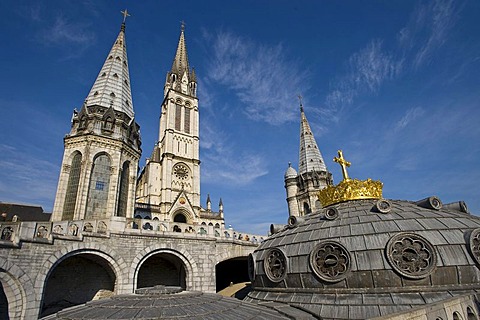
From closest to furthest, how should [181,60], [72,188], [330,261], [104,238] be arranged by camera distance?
[330,261]
[104,238]
[72,188]
[181,60]

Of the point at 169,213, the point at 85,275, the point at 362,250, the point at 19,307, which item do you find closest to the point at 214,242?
the point at 85,275

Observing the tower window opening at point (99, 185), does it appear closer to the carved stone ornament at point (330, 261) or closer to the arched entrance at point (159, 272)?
the arched entrance at point (159, 272)

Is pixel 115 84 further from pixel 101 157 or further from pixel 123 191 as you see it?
pixel 123 191

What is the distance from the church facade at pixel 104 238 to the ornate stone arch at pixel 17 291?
4 centimetres

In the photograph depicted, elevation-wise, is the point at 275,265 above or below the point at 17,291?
above

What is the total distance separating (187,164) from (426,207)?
4154 cm

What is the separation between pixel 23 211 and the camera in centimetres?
2511

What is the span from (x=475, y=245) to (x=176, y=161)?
4345 centimetres

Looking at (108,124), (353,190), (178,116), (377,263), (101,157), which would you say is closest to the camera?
(377,263)

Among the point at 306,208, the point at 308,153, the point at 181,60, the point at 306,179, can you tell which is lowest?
the point at 306,208

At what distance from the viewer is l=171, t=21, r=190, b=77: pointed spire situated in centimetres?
5885

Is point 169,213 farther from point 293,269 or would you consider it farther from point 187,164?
point 293,269

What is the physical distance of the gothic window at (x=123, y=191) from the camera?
22.1 metres

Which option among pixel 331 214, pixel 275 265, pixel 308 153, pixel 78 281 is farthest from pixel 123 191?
pixel 308 153
